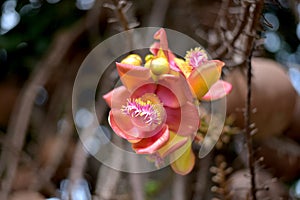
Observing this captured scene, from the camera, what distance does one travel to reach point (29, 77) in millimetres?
1004

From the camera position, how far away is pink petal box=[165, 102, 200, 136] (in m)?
0.45

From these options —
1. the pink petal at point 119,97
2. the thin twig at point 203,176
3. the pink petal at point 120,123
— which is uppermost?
the pink petal at point 119,97

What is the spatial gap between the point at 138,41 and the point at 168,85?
229mm

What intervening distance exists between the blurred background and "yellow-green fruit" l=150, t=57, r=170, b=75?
0.16m

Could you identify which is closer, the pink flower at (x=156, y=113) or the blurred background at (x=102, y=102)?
the pink flower at (x=156, y=113)

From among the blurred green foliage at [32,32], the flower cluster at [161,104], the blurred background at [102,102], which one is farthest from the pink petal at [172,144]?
the blurred green foliage at [32,32]

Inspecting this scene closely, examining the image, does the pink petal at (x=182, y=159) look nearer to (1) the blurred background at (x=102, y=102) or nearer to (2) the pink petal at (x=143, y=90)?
(2) the pink petal at (x=143, y=90)

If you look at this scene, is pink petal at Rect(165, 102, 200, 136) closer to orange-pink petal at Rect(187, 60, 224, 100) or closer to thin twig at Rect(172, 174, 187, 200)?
orange-pink petal at Rect(187, 60, 224, 100)

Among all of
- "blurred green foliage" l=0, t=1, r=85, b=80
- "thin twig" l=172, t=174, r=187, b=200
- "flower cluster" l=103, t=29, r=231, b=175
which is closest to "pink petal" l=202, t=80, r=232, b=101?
"flower cluster" l=103, t=29, r=231, b=175

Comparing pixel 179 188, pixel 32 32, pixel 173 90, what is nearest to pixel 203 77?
pixel 173 90

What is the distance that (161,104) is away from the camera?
45 cm

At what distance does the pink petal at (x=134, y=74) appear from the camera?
0.45 m

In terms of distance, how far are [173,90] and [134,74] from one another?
3 centimetres

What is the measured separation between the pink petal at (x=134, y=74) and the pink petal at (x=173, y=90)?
0.01 metres
